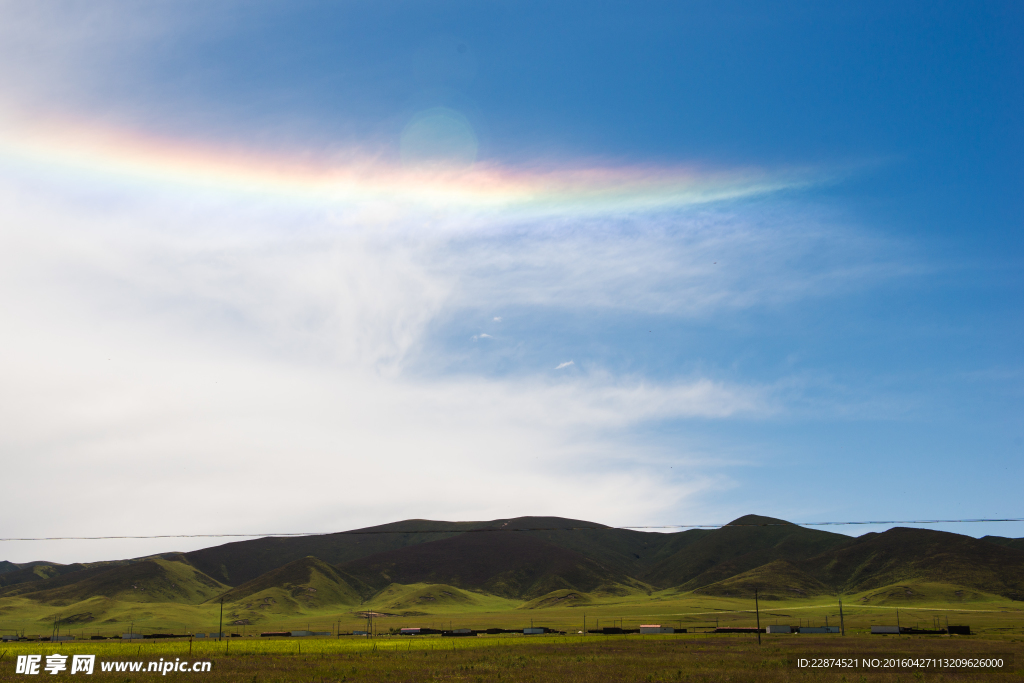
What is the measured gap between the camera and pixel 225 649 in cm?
8212

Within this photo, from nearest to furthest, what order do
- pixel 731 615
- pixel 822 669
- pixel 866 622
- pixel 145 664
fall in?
pixel 822 669, pixel 145 664, pixel 866 622, pixel 731 615

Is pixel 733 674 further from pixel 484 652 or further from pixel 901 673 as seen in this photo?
pixel 484 652

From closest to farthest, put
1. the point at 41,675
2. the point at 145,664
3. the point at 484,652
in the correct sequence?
1. the point at 41,675
2. the point at 145,664
3. the point at 484,652

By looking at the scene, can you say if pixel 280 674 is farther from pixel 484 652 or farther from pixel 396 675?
pixel 484 652

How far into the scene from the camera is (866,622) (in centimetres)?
14925

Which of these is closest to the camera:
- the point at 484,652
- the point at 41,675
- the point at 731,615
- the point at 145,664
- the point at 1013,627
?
the point at 41,675

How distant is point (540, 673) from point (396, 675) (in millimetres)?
10880

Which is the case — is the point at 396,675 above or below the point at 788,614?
above

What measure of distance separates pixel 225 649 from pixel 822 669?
6321 centimetres

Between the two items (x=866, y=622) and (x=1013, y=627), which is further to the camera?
(x=866, y=622)

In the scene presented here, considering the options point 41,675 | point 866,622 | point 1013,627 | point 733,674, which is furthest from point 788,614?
point 41,675

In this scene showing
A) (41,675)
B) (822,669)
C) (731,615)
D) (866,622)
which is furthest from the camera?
(731,615)

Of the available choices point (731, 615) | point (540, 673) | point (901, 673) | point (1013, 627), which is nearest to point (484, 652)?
point (540, 673)

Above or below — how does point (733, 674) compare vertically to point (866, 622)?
above
